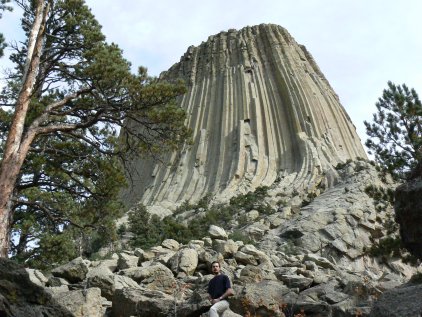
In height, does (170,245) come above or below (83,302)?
above

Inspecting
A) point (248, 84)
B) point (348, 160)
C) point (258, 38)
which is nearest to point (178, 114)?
point (348, 160)

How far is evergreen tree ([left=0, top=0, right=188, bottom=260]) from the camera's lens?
13789 mm

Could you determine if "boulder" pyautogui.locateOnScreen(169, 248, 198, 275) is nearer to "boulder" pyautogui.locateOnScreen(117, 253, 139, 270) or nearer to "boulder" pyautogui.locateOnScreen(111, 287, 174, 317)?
"boulder" pyautogui.locateOnScreen(117, 253, 139, 270)

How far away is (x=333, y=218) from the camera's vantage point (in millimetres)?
26922

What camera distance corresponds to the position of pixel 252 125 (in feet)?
136

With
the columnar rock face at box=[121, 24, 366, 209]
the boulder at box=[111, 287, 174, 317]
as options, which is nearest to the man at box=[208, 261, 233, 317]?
the boulder at box=[111, 287, 174, 317]

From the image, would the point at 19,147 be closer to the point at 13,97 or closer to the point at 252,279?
the point at 13,97

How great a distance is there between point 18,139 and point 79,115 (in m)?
2.07

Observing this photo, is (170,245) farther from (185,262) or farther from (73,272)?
(73,272)

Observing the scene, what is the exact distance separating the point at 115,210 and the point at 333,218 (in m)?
14.7

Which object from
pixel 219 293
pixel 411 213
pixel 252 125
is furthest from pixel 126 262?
pixel 252 125

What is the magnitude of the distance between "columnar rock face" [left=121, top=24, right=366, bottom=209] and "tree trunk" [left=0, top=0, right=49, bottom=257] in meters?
20.6

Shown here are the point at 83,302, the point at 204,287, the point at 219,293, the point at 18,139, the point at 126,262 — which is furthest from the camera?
the point at 126,262

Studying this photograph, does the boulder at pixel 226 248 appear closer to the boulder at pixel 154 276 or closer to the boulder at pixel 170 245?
the boulder at pixel 170 245
